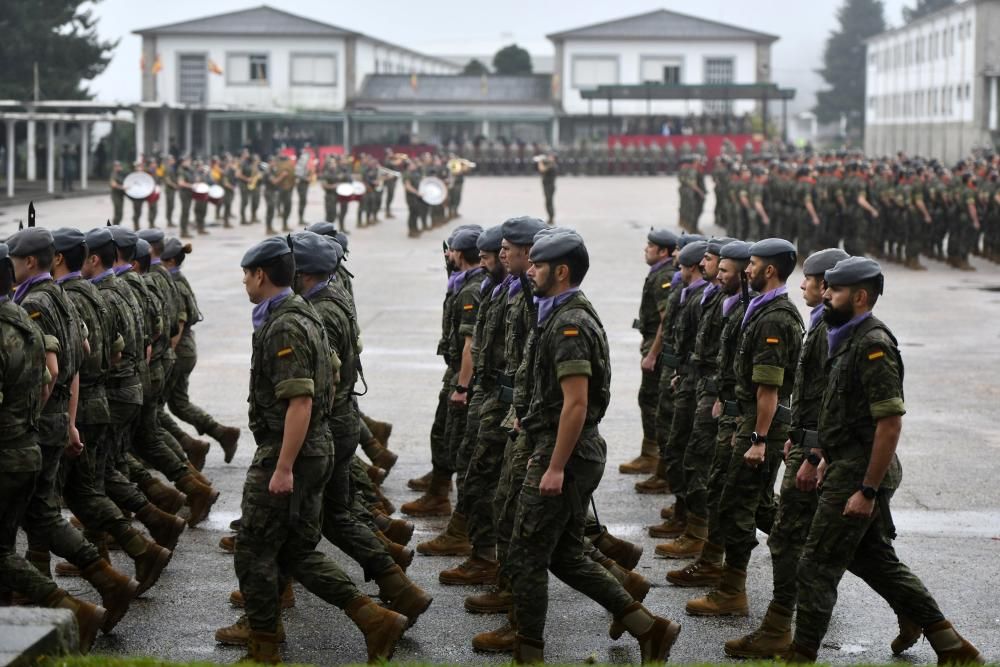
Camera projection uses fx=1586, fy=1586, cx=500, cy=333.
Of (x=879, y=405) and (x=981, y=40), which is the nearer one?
(x=879, y=405)

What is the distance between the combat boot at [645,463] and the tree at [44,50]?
49319mm

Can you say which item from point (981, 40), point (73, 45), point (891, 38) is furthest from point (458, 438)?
point (891, 38)

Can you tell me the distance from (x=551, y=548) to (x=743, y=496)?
161cm

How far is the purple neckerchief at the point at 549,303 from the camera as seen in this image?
7070 mm

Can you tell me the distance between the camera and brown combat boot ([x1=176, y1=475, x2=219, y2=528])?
9.94 metres

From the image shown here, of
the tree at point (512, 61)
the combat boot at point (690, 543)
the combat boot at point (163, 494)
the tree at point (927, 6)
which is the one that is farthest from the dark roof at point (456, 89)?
the combat boot at point (690, 543)

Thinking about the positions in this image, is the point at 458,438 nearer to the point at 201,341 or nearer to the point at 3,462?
the point at 3,462

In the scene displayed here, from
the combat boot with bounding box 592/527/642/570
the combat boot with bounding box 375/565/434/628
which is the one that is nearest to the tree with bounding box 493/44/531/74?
the combat boot with bounding box 592/527/642/570

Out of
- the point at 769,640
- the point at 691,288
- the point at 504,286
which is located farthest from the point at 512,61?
the point at 769,640

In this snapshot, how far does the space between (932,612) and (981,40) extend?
64.0 metres

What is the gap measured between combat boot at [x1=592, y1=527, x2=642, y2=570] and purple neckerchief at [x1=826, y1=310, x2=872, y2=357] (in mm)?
1940

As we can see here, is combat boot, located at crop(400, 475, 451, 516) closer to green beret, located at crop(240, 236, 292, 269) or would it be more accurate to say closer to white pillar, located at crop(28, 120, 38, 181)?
green beret, located at crop(240, 236, 292, 269)

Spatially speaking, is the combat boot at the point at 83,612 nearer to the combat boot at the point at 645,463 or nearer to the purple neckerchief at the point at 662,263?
the combat boot at the point at 645,463

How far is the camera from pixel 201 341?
18688 mm
